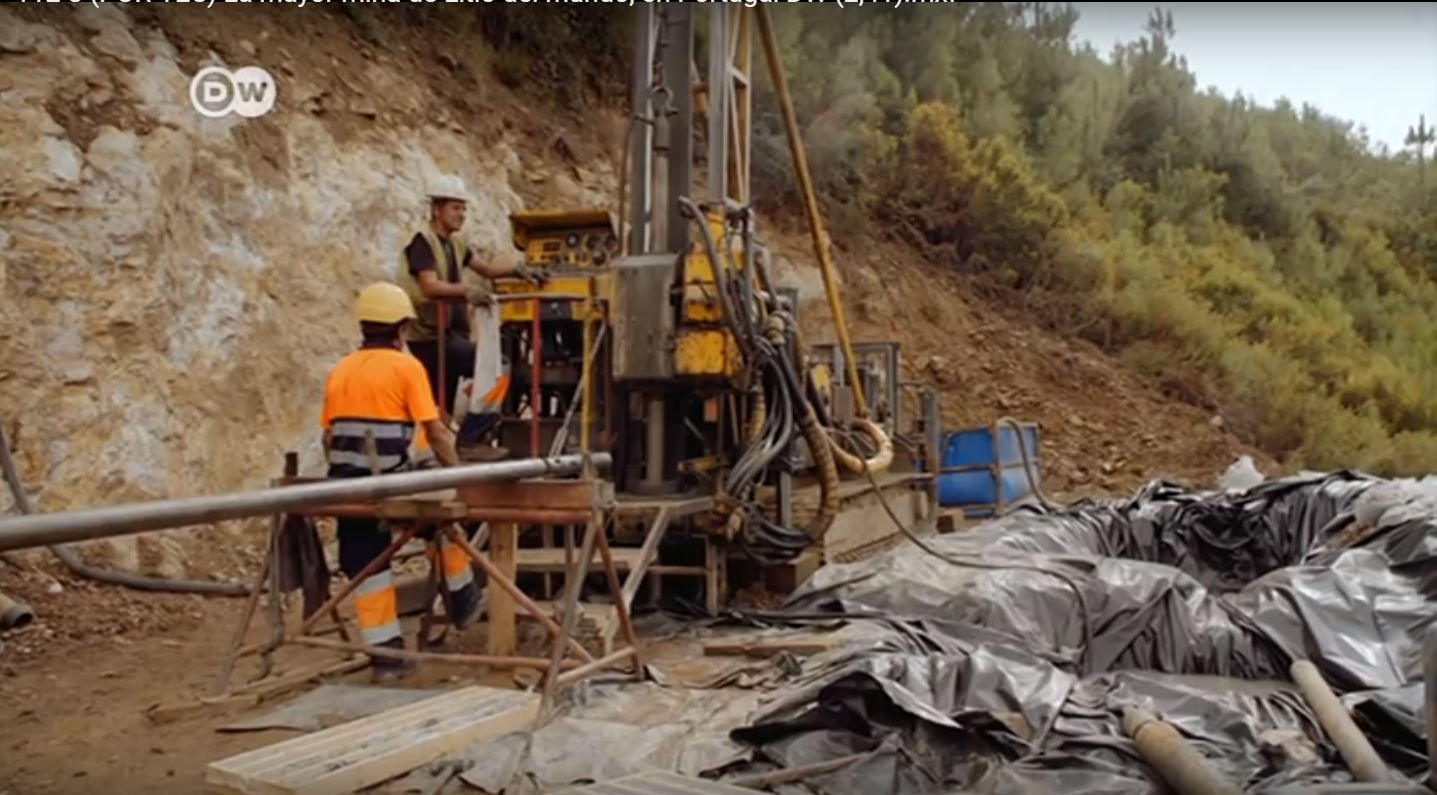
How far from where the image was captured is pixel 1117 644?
582cm

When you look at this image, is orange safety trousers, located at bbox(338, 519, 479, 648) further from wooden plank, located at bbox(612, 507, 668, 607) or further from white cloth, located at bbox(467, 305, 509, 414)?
white cloth, located at bbox(467, 305, 509, 414)

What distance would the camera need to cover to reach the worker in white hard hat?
650 centimetres

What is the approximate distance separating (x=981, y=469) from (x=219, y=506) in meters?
9.45

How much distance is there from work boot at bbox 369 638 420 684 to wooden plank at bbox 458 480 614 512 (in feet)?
2.79

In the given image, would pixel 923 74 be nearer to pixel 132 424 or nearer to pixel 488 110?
pixel 488 110

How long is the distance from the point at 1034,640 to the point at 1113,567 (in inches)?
31.2

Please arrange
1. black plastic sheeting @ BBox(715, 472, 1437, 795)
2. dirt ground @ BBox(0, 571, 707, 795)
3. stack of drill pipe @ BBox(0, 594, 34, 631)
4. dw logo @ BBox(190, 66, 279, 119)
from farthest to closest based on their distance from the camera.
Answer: dw logo @ BBox(190, 66, 279, 119) → stack of drill pipe @ BBox(0, 594, 34, 631) → dirt ground @ BBox(0, 571, 707, 795) → black plastic sheeting @ BBox(715, 472, 1437, 795)

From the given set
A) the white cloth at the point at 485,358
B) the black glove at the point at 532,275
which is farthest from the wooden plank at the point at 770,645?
the black glove at the point at 532,275

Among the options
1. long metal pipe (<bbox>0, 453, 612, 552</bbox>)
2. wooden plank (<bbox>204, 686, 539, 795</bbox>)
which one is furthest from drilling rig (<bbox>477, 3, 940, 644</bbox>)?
long metal pipe (<bbox>0, 453, 612, 552</bbox>)

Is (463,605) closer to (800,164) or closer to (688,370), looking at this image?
(688,370)

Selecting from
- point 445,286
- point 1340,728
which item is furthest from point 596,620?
point 1340,728

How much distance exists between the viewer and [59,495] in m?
7.19

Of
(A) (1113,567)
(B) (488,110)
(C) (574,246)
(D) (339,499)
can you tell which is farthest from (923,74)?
(D) (339,499)

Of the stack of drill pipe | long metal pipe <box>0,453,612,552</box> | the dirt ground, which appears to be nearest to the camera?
long metal pipe <box>0,453,612,552</box>
